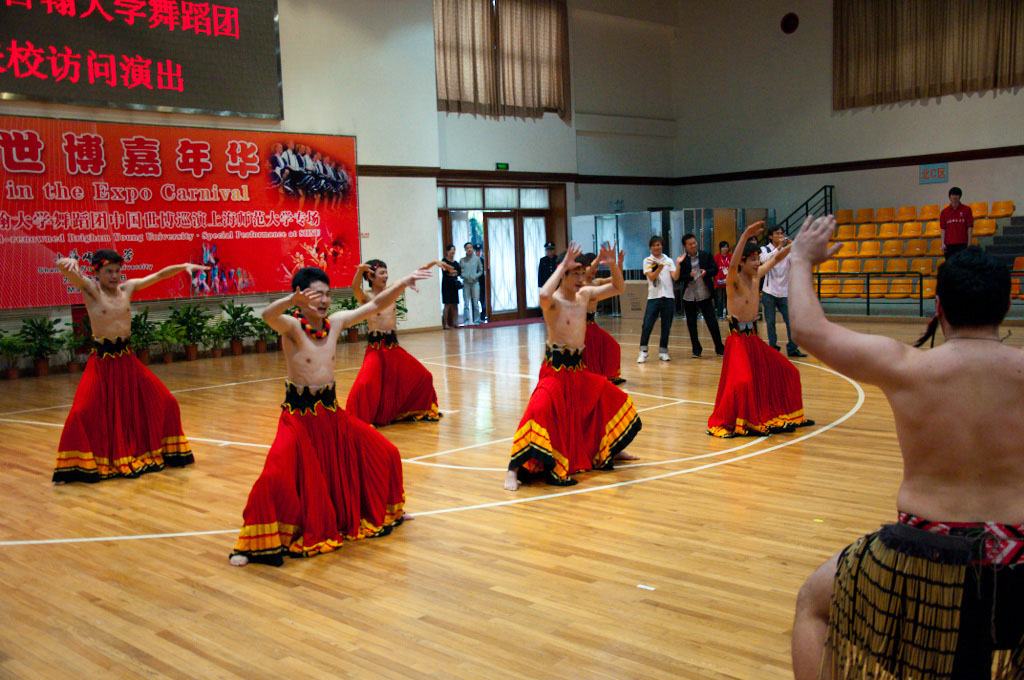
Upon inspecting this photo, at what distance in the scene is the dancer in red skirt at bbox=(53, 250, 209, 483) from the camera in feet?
20.3

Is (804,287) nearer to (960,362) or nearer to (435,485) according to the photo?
(960,362)

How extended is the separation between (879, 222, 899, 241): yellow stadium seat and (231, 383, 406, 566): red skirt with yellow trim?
49.0ft

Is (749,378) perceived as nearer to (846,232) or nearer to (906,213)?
(906,213)

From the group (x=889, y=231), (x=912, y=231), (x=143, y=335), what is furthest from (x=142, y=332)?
(x=912, y=231)

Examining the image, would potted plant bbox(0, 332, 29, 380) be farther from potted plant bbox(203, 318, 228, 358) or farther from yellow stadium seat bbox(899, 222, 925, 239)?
yellow stadium seat bbox(899, 222, 925, 239)

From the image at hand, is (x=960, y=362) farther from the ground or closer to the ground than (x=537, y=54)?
closer to the ground

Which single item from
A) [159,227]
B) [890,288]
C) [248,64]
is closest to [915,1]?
[890,288]

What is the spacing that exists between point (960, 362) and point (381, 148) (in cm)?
1451

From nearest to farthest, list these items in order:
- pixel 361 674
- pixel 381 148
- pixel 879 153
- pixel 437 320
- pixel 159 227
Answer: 1. pixel 361 674
2. pixel 159 227
3. pixel 381 148
4. pixel 437 320
5. pixel 879 153

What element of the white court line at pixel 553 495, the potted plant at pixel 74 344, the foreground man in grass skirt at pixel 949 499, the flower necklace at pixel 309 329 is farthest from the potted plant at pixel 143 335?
the foreground man in grass skirt at pixel 949 499

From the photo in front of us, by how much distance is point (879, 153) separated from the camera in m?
18.2

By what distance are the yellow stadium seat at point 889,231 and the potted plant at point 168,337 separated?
1289 centimetres

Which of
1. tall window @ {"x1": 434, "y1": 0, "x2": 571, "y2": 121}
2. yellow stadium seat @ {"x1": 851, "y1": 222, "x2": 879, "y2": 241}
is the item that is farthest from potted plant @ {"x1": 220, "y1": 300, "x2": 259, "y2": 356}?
yellow stadium seat @ {"x1": 851, "y1": 222, "x2": 879, "y2": 241}

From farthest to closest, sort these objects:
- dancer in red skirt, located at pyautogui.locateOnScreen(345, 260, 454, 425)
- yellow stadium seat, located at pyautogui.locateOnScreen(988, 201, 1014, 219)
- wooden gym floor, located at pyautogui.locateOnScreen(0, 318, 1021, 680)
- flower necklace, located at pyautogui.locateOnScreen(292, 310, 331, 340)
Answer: yellow stadium seat, located at pyautogui.locateOnScreen(988, 201, 1014, 219), dancer in red skirt, located at pyautogui.locateOnScreen(345, 260, 454, 425), flower necklace, located at pyautogui.locateOnScreen(292, 310, 331, 340), wooden gym floor, located at pyautogui.locateOnScreen(0, 318, 1021, 680)
